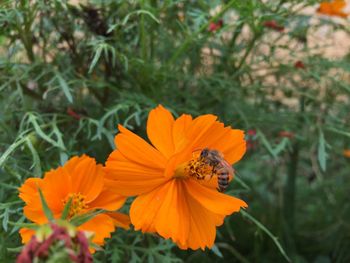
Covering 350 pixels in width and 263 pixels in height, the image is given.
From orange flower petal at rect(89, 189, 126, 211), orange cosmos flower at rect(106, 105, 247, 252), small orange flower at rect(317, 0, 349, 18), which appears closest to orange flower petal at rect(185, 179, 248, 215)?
orange cosmos flower at rect(106, 105, 247, 252)

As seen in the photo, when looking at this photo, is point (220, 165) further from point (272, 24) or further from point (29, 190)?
point (272, 24)

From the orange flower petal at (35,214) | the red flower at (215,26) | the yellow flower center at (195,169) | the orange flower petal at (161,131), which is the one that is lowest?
the orange flower petal at (35,214)

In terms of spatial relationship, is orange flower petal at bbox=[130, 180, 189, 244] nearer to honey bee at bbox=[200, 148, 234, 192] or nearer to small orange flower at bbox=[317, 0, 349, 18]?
honey bee at bbox=[200, 148, 234, 192]

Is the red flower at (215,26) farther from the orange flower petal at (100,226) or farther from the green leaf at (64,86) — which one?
the orange flower petal at (100,226)

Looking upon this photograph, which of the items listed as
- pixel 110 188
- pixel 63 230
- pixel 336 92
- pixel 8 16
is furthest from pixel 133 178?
pixel 336 92

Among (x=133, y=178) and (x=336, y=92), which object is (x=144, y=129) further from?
(x=336, y=92)

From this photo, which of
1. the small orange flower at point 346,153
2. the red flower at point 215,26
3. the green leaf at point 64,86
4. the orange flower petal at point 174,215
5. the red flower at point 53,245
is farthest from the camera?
the small orange flower at point 346,153

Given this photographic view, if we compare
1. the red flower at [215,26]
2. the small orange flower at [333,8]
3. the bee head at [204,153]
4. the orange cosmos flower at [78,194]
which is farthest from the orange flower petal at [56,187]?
the small orange flower at [333,8]

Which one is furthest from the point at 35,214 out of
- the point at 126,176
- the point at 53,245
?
the point at 53,245
